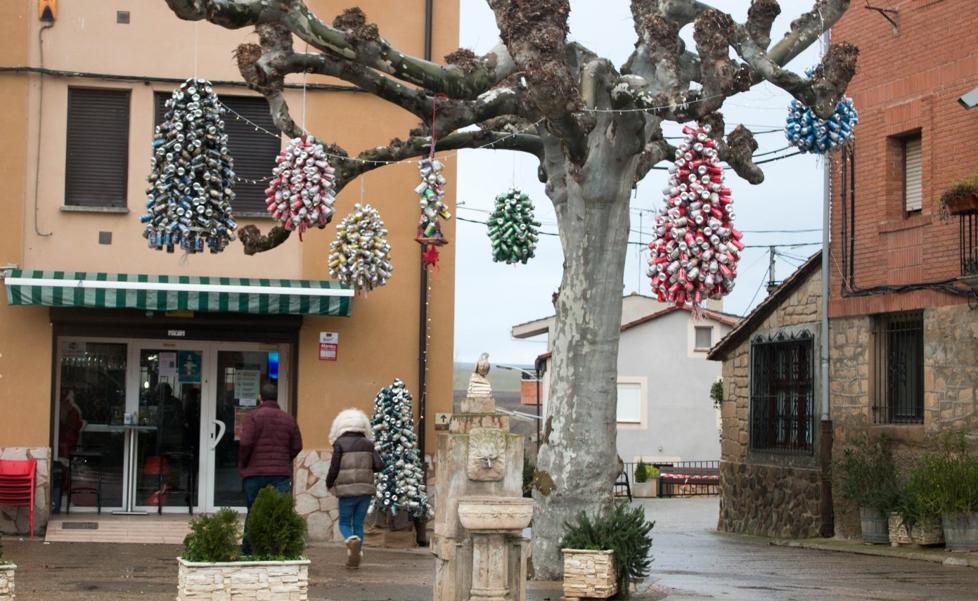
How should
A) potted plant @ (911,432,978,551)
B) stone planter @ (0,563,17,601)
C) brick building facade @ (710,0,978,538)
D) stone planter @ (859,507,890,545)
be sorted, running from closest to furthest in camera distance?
stone planter @ (0,563,17,601) → potted plant @ (911,432,978,551) → brick building facade @ (710,0,978,538) → stone planter @ (859,507,890,545)

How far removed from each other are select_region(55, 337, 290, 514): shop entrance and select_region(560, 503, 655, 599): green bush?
7.62 metres

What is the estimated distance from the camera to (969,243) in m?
19.2

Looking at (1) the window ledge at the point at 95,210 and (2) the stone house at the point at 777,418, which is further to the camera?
(2) the stone house at the point at 777,418

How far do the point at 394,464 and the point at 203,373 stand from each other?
9.86ft

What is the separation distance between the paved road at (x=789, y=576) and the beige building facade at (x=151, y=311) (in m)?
4.20

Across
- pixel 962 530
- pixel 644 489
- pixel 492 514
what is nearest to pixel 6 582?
pixel 492 514

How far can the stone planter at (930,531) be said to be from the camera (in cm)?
1948

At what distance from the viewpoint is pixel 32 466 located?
1856 centimetres

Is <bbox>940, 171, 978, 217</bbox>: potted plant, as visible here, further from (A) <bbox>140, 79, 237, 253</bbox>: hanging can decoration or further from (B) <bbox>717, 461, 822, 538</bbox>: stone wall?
(A) <bbox>140, 79, 237, 253</bbox>: hanging can decoration

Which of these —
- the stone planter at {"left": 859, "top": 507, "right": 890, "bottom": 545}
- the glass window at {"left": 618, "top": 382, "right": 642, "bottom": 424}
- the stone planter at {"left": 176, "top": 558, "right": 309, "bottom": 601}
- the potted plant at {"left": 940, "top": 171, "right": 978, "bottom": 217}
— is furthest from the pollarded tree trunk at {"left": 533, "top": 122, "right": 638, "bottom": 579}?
the glass window at {"left": 618, "top": 382, "right": 642, "bottom": 424}

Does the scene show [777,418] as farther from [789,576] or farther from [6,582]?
[6,582]

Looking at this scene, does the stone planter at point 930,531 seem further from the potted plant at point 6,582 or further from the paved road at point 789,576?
the potted plant at point 6,582

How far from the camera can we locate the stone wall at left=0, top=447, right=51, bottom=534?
18.5m

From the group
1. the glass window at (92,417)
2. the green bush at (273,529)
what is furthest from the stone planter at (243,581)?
the glass window at (92,417)
